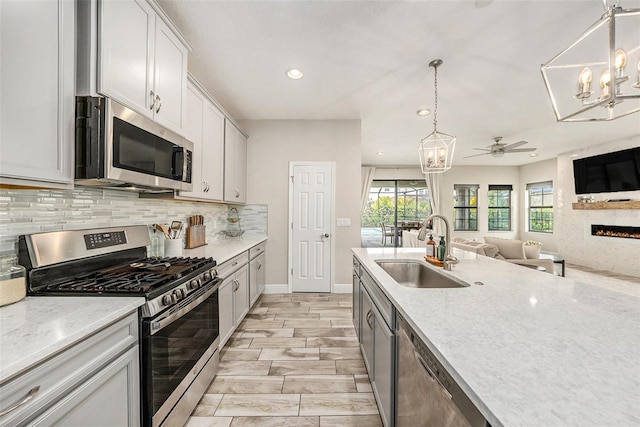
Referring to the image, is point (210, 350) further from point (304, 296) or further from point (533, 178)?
point (533, 178)

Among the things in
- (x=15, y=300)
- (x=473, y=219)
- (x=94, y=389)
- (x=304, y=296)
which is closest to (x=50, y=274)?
(x=15, y=300)

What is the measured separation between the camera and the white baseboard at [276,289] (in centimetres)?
415

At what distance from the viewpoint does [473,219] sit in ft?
27.9

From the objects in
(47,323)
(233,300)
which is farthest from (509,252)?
(47,323)

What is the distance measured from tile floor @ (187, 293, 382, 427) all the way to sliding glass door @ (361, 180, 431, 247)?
18.6 ft

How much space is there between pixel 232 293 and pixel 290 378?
35.9 inches

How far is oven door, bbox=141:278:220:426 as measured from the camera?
4.09 feet

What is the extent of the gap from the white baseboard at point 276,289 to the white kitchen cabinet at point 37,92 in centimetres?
321

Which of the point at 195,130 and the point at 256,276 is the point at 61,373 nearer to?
the point at 195,130

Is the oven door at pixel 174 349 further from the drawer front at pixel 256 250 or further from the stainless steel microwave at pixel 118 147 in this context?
the drawer front at pixel 256 250

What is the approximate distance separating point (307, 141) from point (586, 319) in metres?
3.72

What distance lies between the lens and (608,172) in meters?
5.59

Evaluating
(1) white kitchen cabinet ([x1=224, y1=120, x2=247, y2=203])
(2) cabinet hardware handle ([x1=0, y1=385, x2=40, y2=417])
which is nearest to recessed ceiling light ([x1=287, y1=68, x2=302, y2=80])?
(1) white kitchen cabinet ([x1=224, y1=120, x2=247, y2=203])

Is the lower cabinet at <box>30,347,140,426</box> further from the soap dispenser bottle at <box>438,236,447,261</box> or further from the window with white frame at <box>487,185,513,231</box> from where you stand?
the window with white frame at <box>487,185,513,231</box>
